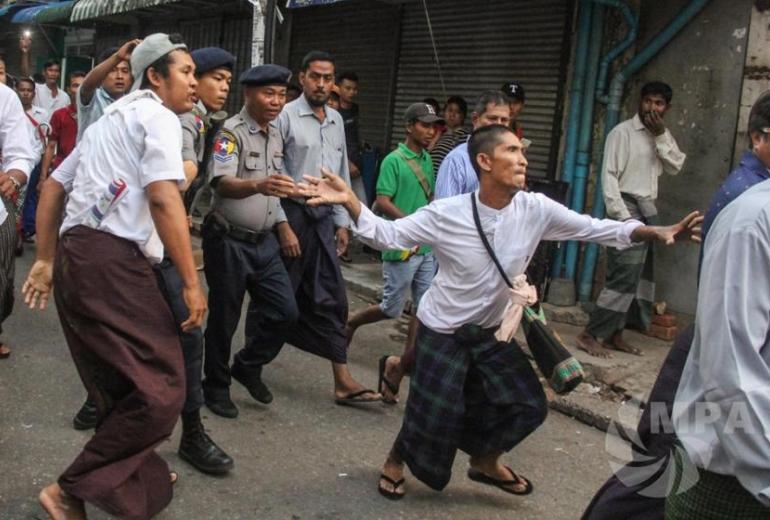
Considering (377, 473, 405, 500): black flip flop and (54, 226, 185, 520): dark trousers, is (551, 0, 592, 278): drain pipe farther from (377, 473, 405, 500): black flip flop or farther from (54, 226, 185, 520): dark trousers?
(54, 226, 185, 520): dark trousers

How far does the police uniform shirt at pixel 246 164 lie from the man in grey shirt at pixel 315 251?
256mm

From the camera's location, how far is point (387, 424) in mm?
4574

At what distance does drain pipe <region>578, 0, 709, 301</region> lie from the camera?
6.33 metres

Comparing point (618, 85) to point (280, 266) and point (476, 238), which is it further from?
point (476, 238)

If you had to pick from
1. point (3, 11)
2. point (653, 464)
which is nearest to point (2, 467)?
point (653, 464)

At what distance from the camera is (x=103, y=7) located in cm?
1311

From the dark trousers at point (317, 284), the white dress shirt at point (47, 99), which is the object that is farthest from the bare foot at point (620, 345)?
the white dress shirt at point (47, 99)

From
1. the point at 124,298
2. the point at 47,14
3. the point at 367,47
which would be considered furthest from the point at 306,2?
the point at 47,14

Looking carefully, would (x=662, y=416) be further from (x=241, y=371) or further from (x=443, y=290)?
(x=241, y=371)

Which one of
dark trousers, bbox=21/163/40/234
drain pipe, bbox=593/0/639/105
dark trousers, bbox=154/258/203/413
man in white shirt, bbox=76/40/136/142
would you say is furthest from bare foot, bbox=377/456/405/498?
dark trousers, bbox=21/163/40/234

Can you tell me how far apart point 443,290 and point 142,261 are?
1.31 meters

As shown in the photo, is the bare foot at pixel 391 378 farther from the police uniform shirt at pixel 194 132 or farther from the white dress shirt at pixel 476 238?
the police uniform shirt at pixel 194 132

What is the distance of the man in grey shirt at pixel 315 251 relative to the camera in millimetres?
4781

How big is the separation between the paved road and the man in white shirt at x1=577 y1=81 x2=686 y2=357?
120 centimetres
